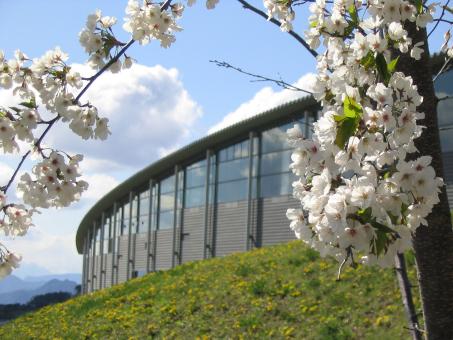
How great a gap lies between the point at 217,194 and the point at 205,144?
9.77 feet

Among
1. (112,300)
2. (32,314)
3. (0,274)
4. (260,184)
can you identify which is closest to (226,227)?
(260,184)

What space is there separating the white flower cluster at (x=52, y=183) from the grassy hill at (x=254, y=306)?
580 cm

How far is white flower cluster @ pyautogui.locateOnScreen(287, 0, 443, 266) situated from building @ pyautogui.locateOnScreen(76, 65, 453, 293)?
19.4 m

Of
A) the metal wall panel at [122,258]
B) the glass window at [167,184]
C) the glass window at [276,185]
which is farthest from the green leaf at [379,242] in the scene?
the metal wall panel at [122,258]

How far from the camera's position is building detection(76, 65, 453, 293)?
26391mm

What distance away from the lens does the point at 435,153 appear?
3.21 m

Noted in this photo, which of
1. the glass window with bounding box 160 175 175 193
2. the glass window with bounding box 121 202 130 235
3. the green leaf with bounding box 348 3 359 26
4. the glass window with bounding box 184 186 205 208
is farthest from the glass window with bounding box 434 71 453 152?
the glass window with bounding box 121 202 130 235

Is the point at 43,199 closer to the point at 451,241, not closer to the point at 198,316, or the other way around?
the point at 451,241

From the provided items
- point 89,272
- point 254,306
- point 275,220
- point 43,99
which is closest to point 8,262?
point 43,99

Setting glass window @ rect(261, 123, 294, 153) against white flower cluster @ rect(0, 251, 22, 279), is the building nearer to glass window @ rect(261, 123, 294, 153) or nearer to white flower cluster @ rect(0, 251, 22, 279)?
glass window @ rect(261, 123, 294, 153)

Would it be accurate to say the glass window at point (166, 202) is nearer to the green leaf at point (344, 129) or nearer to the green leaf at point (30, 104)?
the green leaf at point (30, 104)

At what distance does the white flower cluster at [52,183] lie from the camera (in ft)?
10.4

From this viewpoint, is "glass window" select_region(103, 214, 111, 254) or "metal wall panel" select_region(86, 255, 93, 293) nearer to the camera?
"glass window" select_region(103, 214, 111, 254)

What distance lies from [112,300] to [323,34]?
43.7ft
